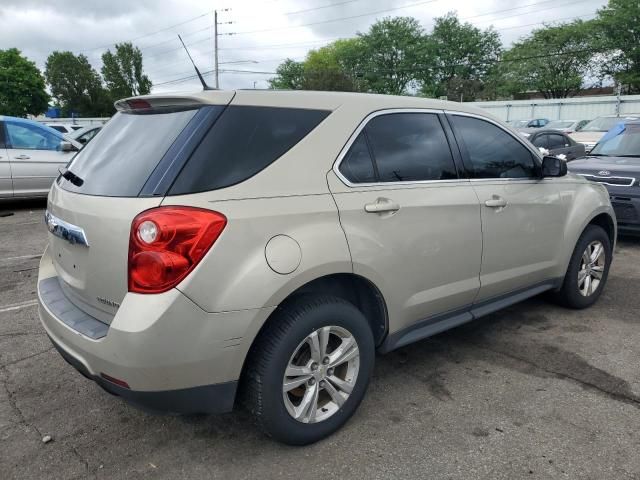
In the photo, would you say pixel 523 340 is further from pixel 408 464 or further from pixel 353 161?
pixel 353 161

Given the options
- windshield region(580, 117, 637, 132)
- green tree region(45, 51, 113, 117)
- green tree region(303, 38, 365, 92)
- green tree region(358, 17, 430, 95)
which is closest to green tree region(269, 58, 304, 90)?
green tree region(303, 38, 365, 92)

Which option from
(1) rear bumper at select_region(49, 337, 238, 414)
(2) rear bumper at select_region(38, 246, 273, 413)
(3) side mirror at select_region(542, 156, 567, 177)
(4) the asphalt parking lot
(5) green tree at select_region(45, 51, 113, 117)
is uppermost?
(5) green tree at select_region(45, 51, 113, 117)

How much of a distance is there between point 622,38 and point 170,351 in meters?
60.3

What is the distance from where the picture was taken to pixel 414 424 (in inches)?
113

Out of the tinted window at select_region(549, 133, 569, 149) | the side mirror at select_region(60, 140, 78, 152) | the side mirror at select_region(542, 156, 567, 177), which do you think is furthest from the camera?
the tinted window at select_region(549, 133, 569, 149)

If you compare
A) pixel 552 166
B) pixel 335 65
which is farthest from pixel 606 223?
pixel 335 65

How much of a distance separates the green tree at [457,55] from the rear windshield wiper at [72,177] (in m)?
74.3

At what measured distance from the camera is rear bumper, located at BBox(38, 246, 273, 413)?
2.15 m

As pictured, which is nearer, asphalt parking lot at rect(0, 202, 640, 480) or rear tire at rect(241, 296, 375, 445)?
rear tire at rect(241, 296, 375, 445)

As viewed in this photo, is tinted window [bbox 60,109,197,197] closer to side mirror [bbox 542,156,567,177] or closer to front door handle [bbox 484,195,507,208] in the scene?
front door handle [bbox 484,195,507,208]

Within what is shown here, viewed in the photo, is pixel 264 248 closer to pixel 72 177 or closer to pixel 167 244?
pixel 167 244

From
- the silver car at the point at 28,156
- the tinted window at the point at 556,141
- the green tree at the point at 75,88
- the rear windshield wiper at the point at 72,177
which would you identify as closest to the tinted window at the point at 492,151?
the rear windshield wiper at the point at 72,177

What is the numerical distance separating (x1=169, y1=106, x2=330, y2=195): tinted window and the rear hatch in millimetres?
57

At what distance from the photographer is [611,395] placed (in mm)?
3148
